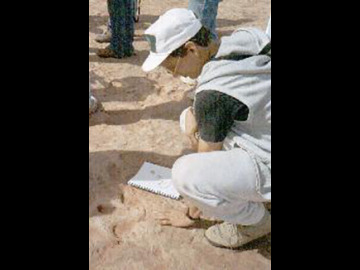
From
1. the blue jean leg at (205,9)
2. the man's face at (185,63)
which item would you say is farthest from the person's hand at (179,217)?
the blue jean leg at (205,9)

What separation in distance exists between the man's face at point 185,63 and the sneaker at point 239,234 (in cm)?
79

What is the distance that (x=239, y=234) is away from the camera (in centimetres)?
212

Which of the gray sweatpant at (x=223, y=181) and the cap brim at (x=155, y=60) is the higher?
the cap brim at (x=155, y=60)

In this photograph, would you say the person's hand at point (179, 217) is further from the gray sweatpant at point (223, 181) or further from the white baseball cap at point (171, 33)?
the white baseball cap at point (171, 33)

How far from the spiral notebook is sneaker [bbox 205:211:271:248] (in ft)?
1.25

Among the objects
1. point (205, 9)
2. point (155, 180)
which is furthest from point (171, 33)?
point (205, 9)

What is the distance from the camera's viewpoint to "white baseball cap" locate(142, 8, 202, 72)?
1974 millimetres

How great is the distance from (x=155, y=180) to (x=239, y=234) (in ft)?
2.16

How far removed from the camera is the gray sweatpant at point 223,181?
1902 millimetres

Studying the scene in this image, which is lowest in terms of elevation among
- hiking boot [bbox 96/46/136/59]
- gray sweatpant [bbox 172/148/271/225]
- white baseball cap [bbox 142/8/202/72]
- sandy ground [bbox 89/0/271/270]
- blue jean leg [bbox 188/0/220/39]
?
sandy ground [bbox 89/0/271/270]

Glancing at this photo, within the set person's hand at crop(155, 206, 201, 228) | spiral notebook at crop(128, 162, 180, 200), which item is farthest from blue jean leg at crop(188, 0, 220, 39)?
person's hand at crop(155, 206, 201, 228)

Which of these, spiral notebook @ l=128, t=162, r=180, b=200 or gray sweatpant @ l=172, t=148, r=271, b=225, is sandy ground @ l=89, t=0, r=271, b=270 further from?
gray sweatpant @ l=172, t=148, r=271, b=225

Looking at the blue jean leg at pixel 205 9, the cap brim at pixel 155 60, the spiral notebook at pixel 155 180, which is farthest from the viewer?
the blue jean leg at pixel 205 9
